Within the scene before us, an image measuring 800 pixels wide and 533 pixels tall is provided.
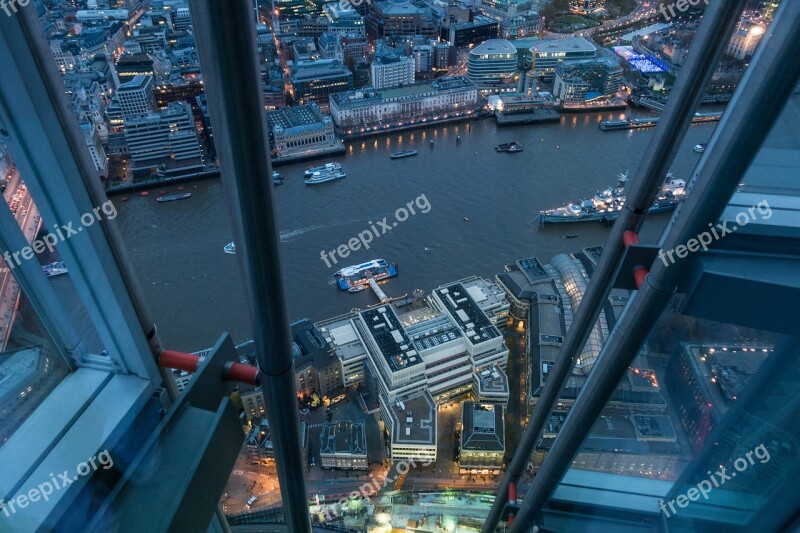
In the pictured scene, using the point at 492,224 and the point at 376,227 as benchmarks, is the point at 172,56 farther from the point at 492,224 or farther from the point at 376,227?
the point at 492,224

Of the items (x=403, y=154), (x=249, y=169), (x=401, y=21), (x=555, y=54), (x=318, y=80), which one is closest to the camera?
(x=249, y=169)

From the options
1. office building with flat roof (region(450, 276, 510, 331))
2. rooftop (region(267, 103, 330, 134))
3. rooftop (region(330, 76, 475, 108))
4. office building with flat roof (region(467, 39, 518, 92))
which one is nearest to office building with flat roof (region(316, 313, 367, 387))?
office building with flat roof (region(450, 276, 510, 331))

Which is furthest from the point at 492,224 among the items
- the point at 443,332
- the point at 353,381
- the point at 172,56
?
the point at 172,56

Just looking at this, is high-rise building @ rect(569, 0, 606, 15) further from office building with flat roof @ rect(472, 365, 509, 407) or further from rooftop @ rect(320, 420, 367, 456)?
rooftop @ rect(320, 420, 367, 456)

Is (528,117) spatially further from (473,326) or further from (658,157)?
(658,157)

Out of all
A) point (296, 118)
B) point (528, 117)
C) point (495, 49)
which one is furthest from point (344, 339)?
point (495, 49)

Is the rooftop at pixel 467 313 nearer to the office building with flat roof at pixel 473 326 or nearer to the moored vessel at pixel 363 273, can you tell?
the office building with flat roof at pixel 473 326
